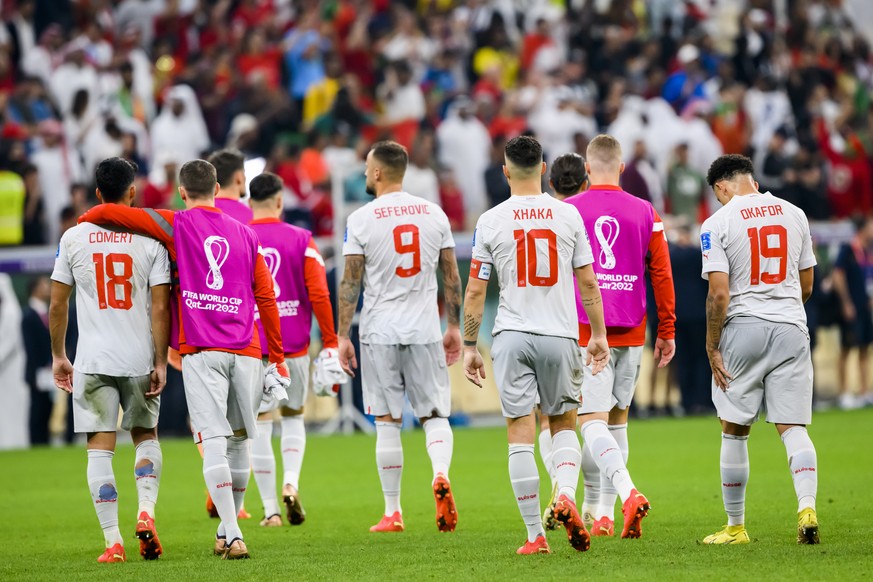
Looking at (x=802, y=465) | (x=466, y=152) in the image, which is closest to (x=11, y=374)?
(x=466, y=152)

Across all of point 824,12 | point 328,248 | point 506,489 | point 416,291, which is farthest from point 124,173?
point 824,12

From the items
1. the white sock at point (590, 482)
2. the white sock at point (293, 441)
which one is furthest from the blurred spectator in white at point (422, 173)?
the white sock at point (590, 482)

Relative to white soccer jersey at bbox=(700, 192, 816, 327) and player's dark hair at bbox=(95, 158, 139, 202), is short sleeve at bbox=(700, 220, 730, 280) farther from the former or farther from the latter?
player's dark hair at bbox=(95, 158, 139, 202)

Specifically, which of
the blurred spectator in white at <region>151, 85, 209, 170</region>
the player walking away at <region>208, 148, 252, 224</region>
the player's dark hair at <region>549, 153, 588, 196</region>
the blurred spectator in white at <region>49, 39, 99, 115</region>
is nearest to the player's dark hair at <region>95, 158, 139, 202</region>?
the player walking away at <region>208, 148, 252, 224</region>

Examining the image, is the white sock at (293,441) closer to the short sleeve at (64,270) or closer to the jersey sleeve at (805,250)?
the short sleeve at (64,270)

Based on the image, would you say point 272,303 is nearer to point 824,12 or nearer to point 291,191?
point 291,191

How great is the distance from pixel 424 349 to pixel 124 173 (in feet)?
8.30

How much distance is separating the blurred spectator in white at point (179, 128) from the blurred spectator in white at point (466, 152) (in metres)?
3.95

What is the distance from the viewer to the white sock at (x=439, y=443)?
10141 millimetres

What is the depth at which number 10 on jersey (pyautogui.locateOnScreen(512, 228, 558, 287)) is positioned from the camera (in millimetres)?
8578

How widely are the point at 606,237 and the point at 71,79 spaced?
14.8 m

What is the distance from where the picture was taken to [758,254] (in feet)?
29.1

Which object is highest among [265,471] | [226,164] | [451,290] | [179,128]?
[179,128]

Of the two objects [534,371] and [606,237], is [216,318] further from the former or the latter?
[606,237]
